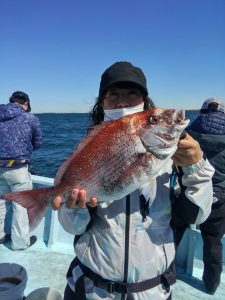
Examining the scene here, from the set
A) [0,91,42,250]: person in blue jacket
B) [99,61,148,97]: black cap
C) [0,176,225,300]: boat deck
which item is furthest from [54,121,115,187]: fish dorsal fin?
[0,91,42,250]: person in blue jacket

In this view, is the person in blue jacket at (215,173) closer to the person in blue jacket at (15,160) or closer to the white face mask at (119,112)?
the white face mask at (119,112)

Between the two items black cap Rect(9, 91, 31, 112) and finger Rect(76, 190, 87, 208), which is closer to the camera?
finger Rect(76, 190, 87, 208)

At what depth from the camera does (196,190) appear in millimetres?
1969

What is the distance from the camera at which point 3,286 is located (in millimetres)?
3158

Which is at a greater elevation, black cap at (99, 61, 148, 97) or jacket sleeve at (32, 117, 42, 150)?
black cap at (99, 61, 148, 97)

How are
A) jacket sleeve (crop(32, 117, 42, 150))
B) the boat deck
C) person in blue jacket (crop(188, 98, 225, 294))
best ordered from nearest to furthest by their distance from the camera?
person in blue jacket (crop(188, 98, 225, 294)), the boat deck, jacket sleeve (crop(32, 117, 42, 150))

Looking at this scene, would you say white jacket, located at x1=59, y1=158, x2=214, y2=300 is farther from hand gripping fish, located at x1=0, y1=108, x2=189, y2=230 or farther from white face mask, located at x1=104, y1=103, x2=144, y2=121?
white face mask, located at x1=104, y1=103, x2=144, y2=121

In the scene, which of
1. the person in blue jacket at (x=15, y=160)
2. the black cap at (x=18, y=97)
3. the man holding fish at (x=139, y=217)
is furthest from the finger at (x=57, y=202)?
the black cap at (x=18, y=97)

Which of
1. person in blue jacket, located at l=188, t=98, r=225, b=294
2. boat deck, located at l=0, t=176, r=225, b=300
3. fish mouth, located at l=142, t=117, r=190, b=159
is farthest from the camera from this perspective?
boat deck, located at l=0, t=176, r=225, b=300

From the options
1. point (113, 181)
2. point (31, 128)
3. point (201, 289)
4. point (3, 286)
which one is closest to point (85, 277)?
point (113, 181)

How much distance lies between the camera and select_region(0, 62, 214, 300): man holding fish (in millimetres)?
1938

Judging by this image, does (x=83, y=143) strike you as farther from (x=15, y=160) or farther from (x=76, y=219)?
(x=15, y=160)

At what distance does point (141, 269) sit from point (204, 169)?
28.1 inches

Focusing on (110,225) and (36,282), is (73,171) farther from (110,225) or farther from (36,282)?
(36,282)
